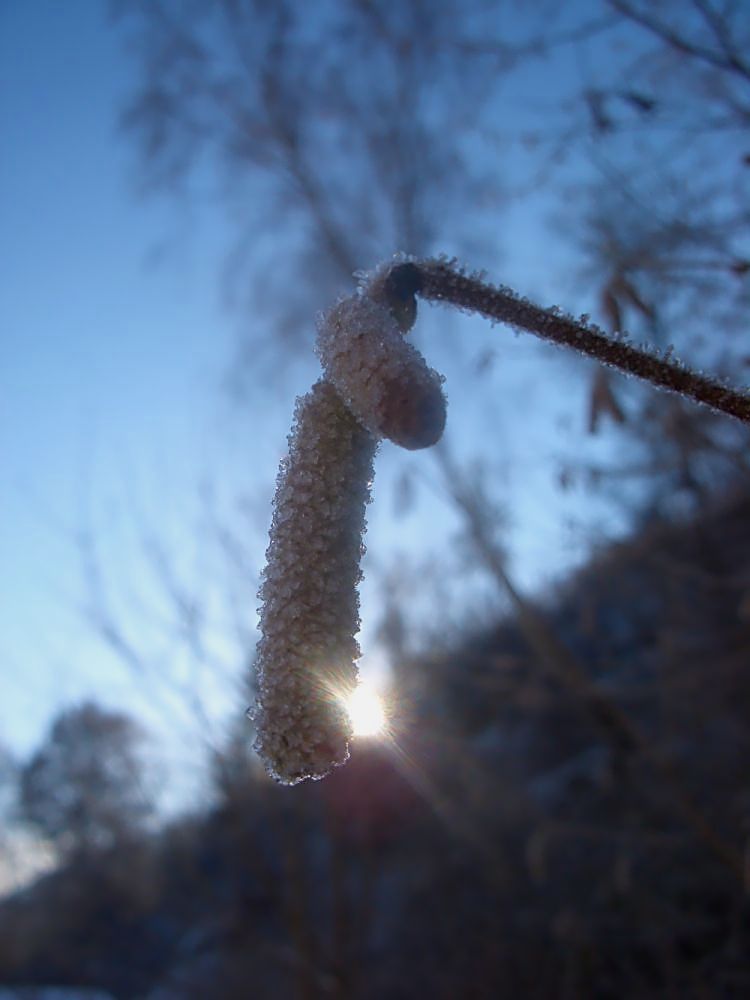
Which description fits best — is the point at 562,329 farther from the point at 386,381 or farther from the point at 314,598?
the point at 314,598

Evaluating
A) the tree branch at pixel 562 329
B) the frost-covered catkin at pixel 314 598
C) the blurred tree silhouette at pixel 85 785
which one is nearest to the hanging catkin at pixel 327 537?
the frost-covered catkin at pixel 314 598

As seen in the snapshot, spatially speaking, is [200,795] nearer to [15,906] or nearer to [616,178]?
[616,178]

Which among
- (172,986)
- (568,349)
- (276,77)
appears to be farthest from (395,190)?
(172,986)

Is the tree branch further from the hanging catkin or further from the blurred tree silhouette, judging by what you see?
the blurred tree silhouette

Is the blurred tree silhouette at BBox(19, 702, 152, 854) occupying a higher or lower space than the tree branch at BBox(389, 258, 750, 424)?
higher

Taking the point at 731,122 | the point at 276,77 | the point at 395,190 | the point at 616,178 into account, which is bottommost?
the point at 731,122

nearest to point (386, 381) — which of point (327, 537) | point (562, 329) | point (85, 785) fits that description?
point (327, 537)

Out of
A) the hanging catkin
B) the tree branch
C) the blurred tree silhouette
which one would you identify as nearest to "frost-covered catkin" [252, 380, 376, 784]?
the hanging catkin
